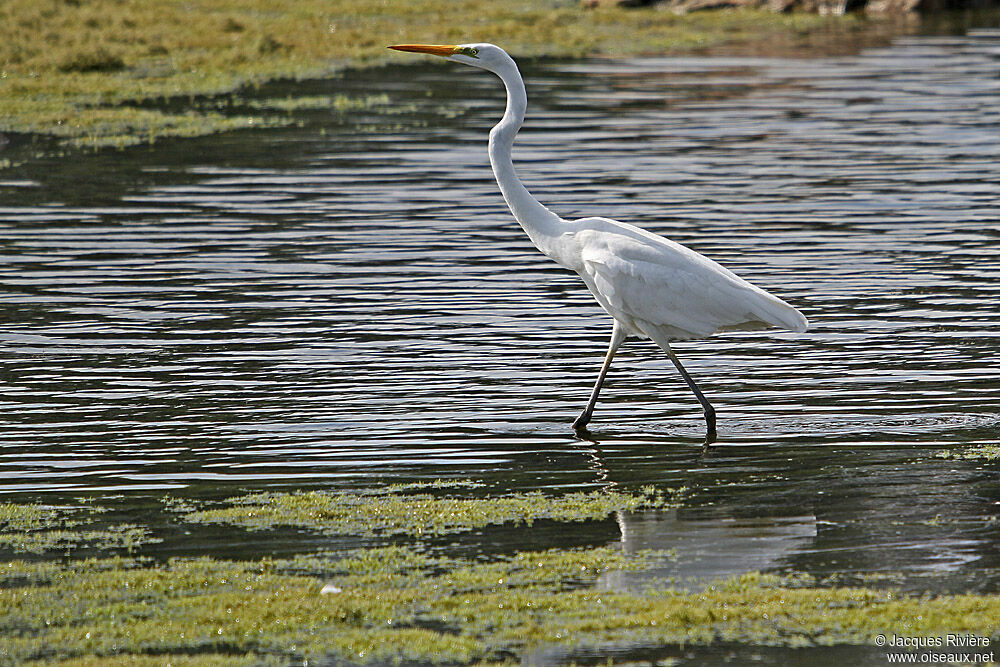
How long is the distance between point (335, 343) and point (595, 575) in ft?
17.5

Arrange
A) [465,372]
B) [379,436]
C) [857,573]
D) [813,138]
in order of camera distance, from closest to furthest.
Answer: [857,573] → [379,436] → [465,372] → [813,138]

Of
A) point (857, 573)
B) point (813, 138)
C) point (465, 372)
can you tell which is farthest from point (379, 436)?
point (813, 138)

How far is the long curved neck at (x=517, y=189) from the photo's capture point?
9.65 meters

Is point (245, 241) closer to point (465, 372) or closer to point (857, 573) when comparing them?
point (465, 372)

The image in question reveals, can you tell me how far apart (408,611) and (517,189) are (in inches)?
160

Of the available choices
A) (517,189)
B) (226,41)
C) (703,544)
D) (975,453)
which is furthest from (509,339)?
(226,41)

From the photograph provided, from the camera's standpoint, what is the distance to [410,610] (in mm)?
6262

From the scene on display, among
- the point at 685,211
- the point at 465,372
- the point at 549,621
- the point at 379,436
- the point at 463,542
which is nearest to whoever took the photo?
the point at 549,621

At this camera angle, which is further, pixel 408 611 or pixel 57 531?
pixel 57 531

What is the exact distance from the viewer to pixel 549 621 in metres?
6.11

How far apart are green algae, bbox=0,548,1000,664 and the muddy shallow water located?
1.21 ft

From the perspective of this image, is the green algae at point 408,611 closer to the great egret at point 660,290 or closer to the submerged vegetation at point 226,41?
the great egret at point 660,290

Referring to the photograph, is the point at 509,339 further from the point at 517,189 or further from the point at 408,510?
the point at 408,510

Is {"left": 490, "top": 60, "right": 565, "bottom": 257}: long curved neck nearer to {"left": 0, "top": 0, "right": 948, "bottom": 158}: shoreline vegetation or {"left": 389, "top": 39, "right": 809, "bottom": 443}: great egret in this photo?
{"left": 389, "top": 39, "right": 809, "bottom": 443}: great egret
